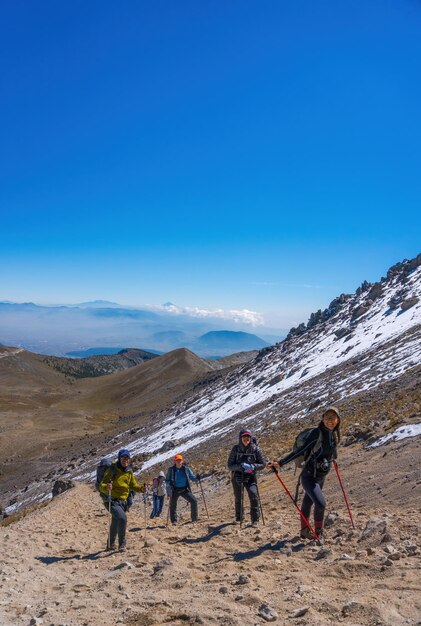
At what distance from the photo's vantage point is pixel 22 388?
484ft

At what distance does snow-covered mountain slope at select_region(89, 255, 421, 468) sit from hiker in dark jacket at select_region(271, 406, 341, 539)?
19733 millimetres

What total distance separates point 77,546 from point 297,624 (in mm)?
7881

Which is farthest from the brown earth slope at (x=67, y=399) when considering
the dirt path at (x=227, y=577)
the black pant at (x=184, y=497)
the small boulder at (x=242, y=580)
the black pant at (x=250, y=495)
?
the small boulder at (x=242, y=580)

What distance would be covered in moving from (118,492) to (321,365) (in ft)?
114

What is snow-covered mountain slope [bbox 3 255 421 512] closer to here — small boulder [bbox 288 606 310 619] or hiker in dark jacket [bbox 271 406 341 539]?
hiker in dark jacket [bbox 271 406 341 539]

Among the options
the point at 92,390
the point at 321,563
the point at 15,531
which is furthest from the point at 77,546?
the point at 92,390

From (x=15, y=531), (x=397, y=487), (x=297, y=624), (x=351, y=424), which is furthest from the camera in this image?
(x=351, y=424)

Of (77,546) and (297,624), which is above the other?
(297,624)

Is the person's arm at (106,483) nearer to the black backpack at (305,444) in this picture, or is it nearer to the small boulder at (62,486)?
the black backpack at (305,444)

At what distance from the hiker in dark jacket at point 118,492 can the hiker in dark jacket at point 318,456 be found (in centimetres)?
418

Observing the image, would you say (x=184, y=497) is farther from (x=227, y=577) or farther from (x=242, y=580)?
(x=242, y=580)

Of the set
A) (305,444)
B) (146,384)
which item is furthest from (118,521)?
(146,384)

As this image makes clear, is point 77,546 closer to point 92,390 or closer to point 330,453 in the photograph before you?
point 330,453

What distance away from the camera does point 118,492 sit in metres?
10.7
